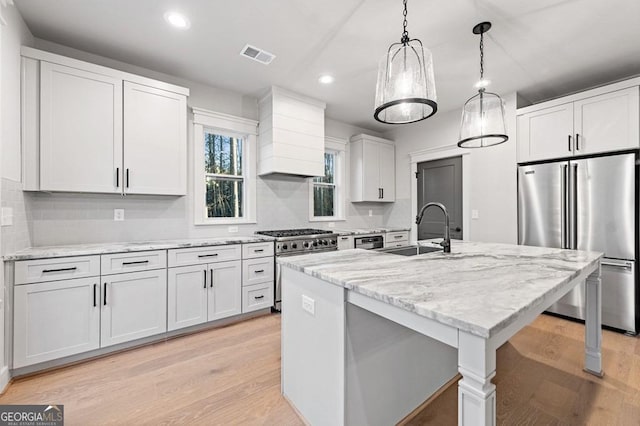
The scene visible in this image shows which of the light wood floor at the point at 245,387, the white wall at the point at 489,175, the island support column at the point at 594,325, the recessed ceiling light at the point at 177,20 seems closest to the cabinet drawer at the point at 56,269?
the light wood floor at the point at 245,387

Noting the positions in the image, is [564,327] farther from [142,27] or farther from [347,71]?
[142,27]

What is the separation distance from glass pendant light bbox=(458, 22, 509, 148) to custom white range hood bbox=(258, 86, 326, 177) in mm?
1956

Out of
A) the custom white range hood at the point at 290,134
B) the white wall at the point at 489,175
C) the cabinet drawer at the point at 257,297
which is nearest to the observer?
the cabinet drawer at the point at 257,297

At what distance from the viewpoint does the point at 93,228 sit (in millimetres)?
2742

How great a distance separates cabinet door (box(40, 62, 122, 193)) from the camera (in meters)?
2.33

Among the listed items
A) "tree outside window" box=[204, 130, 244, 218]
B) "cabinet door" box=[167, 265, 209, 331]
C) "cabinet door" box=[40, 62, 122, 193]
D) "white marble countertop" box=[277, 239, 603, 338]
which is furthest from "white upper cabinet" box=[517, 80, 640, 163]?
"cabinet door" box=[40, 62, 122, 193]

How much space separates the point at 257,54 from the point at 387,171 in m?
3.04

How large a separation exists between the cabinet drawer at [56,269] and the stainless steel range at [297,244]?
1703mm

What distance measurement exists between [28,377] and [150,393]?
1019mm

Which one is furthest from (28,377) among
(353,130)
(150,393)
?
(353,130)

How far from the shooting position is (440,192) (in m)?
4.46

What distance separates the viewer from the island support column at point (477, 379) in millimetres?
832

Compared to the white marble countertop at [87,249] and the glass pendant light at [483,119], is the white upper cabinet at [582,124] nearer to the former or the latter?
the glass pendant light at [483,119]

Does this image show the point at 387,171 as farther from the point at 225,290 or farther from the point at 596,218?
the point at 225,290
